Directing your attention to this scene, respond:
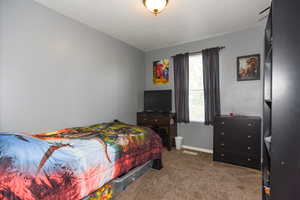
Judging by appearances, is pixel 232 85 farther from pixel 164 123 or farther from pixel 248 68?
pixel 164 123

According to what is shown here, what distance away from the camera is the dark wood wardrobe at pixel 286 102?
0.88 m

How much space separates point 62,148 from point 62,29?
209 centimetres

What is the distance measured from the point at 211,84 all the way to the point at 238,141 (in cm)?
131

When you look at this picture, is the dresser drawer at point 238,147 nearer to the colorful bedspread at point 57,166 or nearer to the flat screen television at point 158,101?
the flat screen television at point 158,101

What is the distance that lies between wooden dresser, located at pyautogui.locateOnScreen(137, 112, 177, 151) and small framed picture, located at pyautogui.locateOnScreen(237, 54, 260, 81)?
1748mm

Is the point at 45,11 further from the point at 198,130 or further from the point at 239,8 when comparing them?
the point at 198,130

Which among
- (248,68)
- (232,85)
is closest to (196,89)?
(232,85)

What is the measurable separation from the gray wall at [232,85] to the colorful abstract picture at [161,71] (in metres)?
0.52

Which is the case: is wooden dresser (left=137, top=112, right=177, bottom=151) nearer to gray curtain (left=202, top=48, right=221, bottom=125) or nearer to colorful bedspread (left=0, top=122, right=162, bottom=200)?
gray curtain (left=202, top=48, right=221, bottom=125)

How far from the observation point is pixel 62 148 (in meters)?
1.30

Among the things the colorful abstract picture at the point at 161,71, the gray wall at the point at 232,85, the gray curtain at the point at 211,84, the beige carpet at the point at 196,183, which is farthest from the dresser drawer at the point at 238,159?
the colorful abstract picture at the point at 161,71

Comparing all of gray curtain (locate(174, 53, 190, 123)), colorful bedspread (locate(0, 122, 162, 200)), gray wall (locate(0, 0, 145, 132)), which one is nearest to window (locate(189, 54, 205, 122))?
gray curtain (locate(174, 53, 190, 123))

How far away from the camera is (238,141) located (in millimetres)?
2588

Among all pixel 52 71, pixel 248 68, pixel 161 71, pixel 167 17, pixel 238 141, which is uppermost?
pixel 167 17
